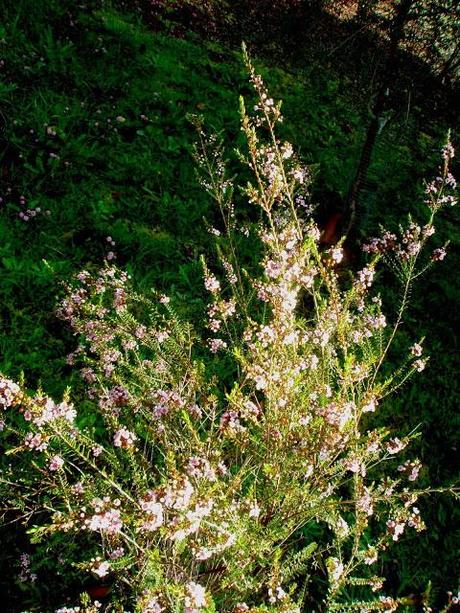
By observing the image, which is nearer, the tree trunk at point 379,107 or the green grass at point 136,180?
the green grass at point 136,180

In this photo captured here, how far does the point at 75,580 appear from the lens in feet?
8.80

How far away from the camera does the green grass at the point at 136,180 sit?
3988mm

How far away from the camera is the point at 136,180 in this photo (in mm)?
5602

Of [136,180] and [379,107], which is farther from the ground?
[379,107]

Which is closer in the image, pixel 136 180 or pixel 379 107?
pixel 379 107

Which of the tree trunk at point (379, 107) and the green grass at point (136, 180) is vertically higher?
the tree trunk at point (379, 107)

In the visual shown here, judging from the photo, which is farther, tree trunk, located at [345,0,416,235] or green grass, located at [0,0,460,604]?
tree trunk, located at [345,0,416,235]

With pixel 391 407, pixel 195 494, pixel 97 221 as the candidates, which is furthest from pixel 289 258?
pixel 97 221

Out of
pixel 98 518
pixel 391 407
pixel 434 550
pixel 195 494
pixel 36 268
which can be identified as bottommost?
pixel 36 268

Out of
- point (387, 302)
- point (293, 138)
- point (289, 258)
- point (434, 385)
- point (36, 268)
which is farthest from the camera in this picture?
point (293, 138)

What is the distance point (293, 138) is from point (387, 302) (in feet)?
10.7

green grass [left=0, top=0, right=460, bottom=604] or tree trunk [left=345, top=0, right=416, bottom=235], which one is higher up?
tree trunk [left=345, top=0, right=416, bottom=235]

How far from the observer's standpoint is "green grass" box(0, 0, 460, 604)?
13.1ft

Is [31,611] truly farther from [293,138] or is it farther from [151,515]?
[293,138]
